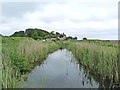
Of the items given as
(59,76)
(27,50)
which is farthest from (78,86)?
(27,50)

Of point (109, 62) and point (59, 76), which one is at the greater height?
point (109, 62)

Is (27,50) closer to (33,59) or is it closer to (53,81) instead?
(33,59)

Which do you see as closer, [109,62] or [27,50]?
[109,62]

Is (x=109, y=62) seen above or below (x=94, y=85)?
above

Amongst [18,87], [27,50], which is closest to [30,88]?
[18,87]

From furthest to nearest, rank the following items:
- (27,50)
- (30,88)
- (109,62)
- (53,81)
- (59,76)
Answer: (27,50), (59,76), (53,81), (109,62), (30,88)

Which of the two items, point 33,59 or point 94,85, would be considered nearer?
point 94,85

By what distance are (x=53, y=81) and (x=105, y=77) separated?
76.1 inches

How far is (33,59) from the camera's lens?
13492mm

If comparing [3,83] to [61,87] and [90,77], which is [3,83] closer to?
[61,87]

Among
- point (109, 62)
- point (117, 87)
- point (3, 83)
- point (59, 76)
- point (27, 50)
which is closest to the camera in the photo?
point (3, 83)

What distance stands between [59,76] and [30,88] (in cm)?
357

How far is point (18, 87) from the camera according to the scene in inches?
250

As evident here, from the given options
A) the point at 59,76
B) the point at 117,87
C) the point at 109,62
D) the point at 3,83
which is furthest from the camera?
the point at 59,76
